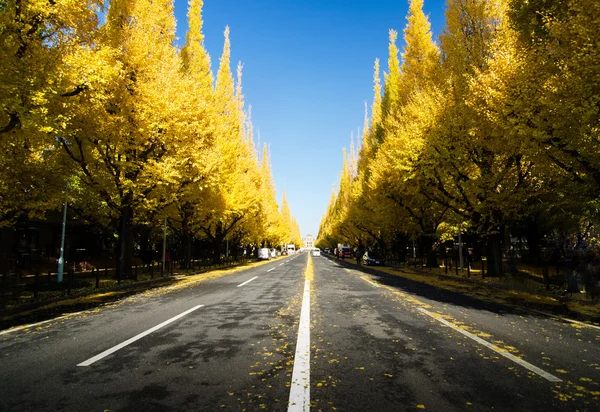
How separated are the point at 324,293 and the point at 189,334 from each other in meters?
6.35

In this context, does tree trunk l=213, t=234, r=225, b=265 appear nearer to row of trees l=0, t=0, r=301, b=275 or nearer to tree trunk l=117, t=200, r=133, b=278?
row of trees l=0, t=0, r=301, b=275

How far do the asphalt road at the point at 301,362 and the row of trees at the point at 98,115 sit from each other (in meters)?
5.96

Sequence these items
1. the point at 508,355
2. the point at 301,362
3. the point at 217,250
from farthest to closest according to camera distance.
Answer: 1. the point at 217,250
2. the point at 508,355
3. the point at 301,362

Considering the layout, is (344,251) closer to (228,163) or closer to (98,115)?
(228,163)

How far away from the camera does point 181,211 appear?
85.4ft

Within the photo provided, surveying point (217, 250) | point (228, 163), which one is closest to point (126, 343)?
point (228, 163)

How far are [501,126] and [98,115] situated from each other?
1536 centimetres

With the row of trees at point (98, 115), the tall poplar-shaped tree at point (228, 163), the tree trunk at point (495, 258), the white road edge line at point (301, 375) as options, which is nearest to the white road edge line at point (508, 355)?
the white road edge line at point (301, 375)

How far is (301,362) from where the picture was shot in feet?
14.7

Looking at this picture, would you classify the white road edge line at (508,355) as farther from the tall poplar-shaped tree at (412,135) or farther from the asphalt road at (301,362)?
the tall poplar-shaped tree at (412,135)

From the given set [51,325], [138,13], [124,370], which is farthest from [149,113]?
[124,370]

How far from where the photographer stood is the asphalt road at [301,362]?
11.1 ft

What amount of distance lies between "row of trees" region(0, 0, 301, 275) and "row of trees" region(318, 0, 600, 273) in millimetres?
11893

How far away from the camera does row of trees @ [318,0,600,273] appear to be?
9586 mm
